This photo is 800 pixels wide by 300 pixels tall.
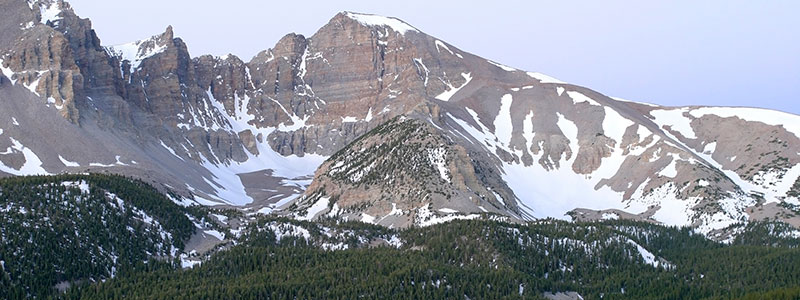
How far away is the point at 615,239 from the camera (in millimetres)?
146125

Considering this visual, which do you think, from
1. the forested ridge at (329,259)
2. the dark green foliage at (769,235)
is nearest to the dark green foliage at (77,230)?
the forested ridge at (329,259)

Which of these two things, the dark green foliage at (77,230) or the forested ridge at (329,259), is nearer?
the dark green foliage at (77,230)

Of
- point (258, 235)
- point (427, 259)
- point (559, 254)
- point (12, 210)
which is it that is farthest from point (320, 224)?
point (12, 210)

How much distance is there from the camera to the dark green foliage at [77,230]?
111013 mm

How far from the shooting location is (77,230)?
399ft

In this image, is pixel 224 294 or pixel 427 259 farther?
pixel 427 259

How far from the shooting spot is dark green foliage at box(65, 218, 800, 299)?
113 m

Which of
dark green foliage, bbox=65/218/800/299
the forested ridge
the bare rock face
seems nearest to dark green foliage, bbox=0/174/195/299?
the forested ridge

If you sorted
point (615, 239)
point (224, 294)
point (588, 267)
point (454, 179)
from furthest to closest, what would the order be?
point (454, 179), point (615, 239), point (588, 267), point (224, 294)

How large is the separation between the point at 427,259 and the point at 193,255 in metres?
30.5

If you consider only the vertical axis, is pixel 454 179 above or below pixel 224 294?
above

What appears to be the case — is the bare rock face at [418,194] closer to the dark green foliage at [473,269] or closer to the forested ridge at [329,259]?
the forested ridge at [329,259]

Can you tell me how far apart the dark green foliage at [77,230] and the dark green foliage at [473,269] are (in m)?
4.69

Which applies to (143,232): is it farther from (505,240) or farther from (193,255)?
(505,240)
